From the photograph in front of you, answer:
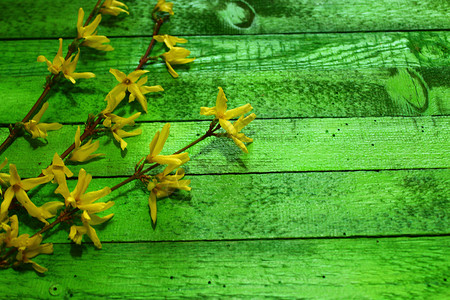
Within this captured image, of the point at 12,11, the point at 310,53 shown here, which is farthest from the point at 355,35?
the point at 12,11

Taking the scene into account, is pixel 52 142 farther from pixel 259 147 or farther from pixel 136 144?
pixel 259 147

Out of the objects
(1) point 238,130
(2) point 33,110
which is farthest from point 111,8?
(1) point 238,130

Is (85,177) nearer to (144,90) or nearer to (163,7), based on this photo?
(144,90)

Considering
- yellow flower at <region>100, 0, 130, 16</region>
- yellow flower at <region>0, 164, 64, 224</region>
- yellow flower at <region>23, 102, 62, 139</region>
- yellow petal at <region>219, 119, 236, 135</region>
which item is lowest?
yellow flower at <region>0, 164, 64, 224</region>

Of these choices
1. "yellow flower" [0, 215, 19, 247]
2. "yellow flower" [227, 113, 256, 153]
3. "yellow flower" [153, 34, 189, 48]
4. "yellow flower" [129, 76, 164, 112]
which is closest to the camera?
"yellow flower" [0, 215, 19, 247]

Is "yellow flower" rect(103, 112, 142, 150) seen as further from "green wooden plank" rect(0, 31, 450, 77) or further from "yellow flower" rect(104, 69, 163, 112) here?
"green wooden plank" rect(0, 31, 450, 77)

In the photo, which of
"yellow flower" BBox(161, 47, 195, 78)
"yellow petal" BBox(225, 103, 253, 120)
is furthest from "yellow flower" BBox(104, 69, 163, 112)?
"yellow petal" BBox(225, 103, 253, 120)
